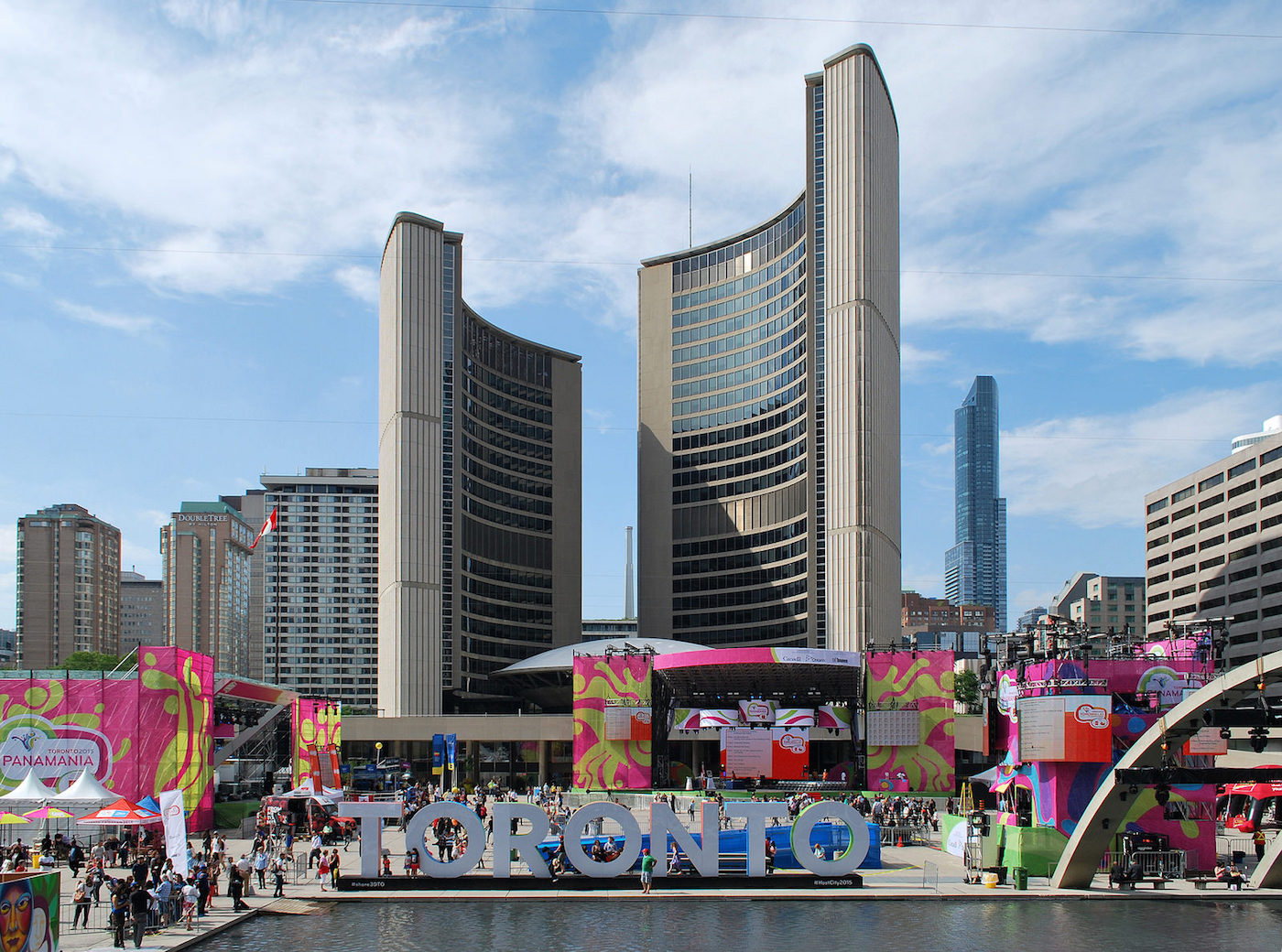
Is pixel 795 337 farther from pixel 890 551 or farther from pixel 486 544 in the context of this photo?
pixel 486 544

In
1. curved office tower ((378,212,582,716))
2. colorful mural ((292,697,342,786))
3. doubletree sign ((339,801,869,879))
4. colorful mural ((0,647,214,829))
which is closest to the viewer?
doubletree sign ((339,801,869,879))

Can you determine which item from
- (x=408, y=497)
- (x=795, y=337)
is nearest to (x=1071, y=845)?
(x=408, y=497)

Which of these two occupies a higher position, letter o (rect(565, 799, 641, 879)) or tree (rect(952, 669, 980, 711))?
letter o (rect(565, 799, 641, 879))

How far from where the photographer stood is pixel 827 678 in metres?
85.4

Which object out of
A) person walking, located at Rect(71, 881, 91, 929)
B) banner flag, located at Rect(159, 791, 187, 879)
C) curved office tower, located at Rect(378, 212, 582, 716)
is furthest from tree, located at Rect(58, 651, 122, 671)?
person walking, located at Rect(71, 881, 91, 929)

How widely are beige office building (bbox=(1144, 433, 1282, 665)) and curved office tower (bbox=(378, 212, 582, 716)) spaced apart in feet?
235

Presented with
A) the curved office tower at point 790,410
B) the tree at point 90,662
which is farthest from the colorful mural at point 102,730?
the tree at point 90,662

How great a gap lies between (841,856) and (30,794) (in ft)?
93.6

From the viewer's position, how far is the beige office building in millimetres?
119875

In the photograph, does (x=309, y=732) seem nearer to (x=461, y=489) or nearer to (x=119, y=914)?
(x=119, y=914)

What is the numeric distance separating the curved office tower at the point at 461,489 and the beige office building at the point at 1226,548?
71.6m

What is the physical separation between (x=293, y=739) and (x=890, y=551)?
65671mm

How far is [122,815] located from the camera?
41.4 meters

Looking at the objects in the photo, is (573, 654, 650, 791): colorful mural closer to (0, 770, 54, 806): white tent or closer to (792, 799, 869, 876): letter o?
(0, 770, 54, 806): white tent
